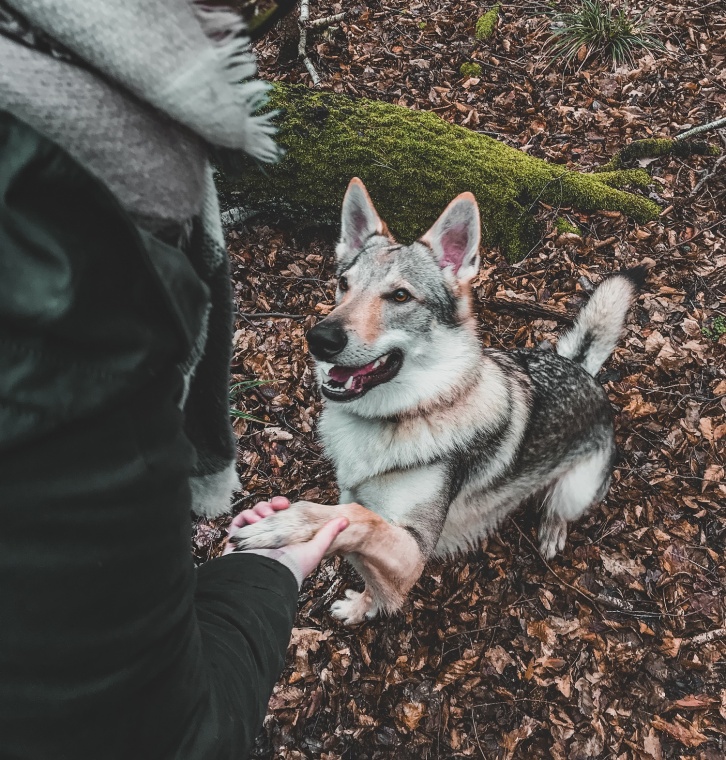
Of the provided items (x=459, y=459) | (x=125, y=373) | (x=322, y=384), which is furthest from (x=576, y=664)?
(x=125, y=373)

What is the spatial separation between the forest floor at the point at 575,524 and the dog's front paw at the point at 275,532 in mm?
1394

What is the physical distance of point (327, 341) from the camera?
249 cm

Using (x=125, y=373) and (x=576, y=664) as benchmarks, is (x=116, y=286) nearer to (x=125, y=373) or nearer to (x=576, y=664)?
(x=125, y=373)

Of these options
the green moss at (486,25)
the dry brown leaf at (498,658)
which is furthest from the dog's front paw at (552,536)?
the green moss at (486,25)

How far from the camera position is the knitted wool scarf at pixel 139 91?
80 cm

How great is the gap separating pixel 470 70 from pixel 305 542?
6.05 m

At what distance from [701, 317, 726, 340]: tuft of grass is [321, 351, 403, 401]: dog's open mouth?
2.94 meters

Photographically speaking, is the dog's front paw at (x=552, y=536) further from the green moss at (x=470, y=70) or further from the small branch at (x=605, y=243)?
the green moss at (x=470, y=70)

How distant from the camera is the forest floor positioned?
2826 mm

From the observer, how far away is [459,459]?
9.20 feet

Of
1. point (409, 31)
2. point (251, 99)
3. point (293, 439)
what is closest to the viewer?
point (251, 99)

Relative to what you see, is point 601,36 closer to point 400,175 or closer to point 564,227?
point 564,227

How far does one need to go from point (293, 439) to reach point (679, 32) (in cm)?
665

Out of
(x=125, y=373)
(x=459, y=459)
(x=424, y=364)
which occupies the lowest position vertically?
(x=459, y=459)
